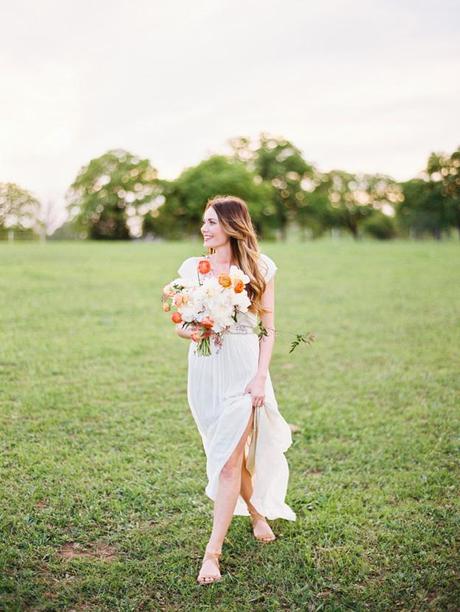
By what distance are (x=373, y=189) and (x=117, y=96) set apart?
63.1m

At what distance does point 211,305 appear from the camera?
12.4 ft

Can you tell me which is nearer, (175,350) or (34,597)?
(34,597)

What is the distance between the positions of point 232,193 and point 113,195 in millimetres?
13383

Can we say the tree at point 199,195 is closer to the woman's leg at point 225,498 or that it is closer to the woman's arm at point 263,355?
the woman's arm at point 263,355

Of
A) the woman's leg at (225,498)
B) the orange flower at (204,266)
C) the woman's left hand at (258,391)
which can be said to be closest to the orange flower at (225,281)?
the orange flower at (204,266)

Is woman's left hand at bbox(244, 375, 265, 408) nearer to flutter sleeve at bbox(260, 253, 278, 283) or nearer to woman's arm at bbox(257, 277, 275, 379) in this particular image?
woman's arm at bbox(257, 277, 275, 379)

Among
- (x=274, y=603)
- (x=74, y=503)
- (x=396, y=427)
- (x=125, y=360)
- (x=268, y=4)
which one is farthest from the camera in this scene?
(x=268, y=4)

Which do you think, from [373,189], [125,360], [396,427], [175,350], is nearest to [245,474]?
[396,427]

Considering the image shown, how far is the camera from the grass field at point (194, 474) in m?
3.94

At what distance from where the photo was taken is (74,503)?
5020 millimetres

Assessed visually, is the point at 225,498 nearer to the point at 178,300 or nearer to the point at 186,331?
the point at 186,331

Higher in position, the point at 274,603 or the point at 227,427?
the point at 227,427

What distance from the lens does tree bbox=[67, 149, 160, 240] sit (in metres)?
64.2

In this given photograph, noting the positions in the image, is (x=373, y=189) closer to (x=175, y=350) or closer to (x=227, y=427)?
(x=175, y=350)
